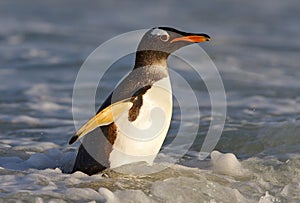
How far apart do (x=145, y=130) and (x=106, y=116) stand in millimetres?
361

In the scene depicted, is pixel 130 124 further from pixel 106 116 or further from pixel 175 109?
pixel 175 109

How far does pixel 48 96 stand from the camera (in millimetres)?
10039

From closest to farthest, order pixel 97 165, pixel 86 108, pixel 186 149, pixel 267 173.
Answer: pixel 97 165, pixel 267 173, pixel 186 149, pixel 86 108

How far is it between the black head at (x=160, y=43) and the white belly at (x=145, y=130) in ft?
1.04

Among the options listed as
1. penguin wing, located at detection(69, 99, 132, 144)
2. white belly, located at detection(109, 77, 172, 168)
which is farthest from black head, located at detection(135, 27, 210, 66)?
penguin wing, located at detection(69, 99, 132, 144)

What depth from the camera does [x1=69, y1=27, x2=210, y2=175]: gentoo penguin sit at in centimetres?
565

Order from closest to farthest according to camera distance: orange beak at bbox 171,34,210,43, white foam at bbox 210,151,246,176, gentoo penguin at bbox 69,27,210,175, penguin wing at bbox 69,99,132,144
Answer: penguin wing at bbox 69,99,132,144
gentoo penguin at bbox 69,27,210,175
orange beak at bbox 171,34,210,43
white foam at bbox 210,151,246,176

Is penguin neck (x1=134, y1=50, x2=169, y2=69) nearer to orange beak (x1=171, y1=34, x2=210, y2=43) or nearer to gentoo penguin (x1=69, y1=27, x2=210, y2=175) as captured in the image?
gentoo penguin (x1=69, y1=27, x2=210, y2=175)

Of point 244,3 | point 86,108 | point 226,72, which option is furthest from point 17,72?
point 244,3

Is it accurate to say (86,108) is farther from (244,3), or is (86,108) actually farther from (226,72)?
(244,3)

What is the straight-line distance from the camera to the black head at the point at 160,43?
→ 19.8 feet

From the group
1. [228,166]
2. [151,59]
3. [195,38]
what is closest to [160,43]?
[151,59]

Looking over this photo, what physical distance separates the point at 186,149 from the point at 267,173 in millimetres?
1277

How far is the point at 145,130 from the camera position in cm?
570
